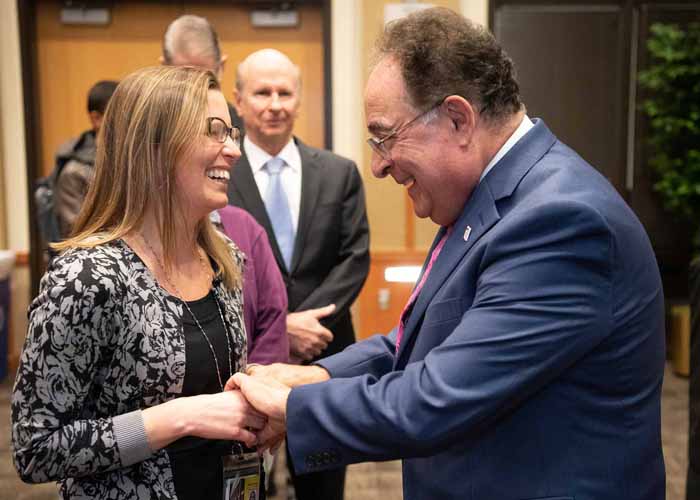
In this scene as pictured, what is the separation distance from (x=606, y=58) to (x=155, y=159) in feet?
14.6

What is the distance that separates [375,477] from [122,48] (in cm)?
320

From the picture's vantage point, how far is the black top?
152 cm

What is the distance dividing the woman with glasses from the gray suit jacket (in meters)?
1.00

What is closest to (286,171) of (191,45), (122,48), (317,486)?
(191,45)

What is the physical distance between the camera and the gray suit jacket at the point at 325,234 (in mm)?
2695

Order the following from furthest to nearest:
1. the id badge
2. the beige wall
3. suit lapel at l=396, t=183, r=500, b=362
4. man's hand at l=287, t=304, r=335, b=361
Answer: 1. the beige wall
2. man's hand at l=287, t=304, r=335, b=361
3. the id badge
4. suit lapel at l=396, t=183, r=500, b=362

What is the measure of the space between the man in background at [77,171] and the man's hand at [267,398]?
181 cm

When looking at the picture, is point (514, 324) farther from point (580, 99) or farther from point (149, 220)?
point (580, 99)

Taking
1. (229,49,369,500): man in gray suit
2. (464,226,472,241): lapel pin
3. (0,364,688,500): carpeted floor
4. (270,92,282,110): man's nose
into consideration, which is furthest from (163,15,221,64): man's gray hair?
(0,364,688,500): carpeted floor

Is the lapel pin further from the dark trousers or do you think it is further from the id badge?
the dark trousers

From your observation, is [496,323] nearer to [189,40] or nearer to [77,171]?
[189,40]

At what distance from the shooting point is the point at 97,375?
1.45m

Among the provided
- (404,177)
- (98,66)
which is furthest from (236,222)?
(98,66)

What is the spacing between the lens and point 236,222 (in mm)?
2141
